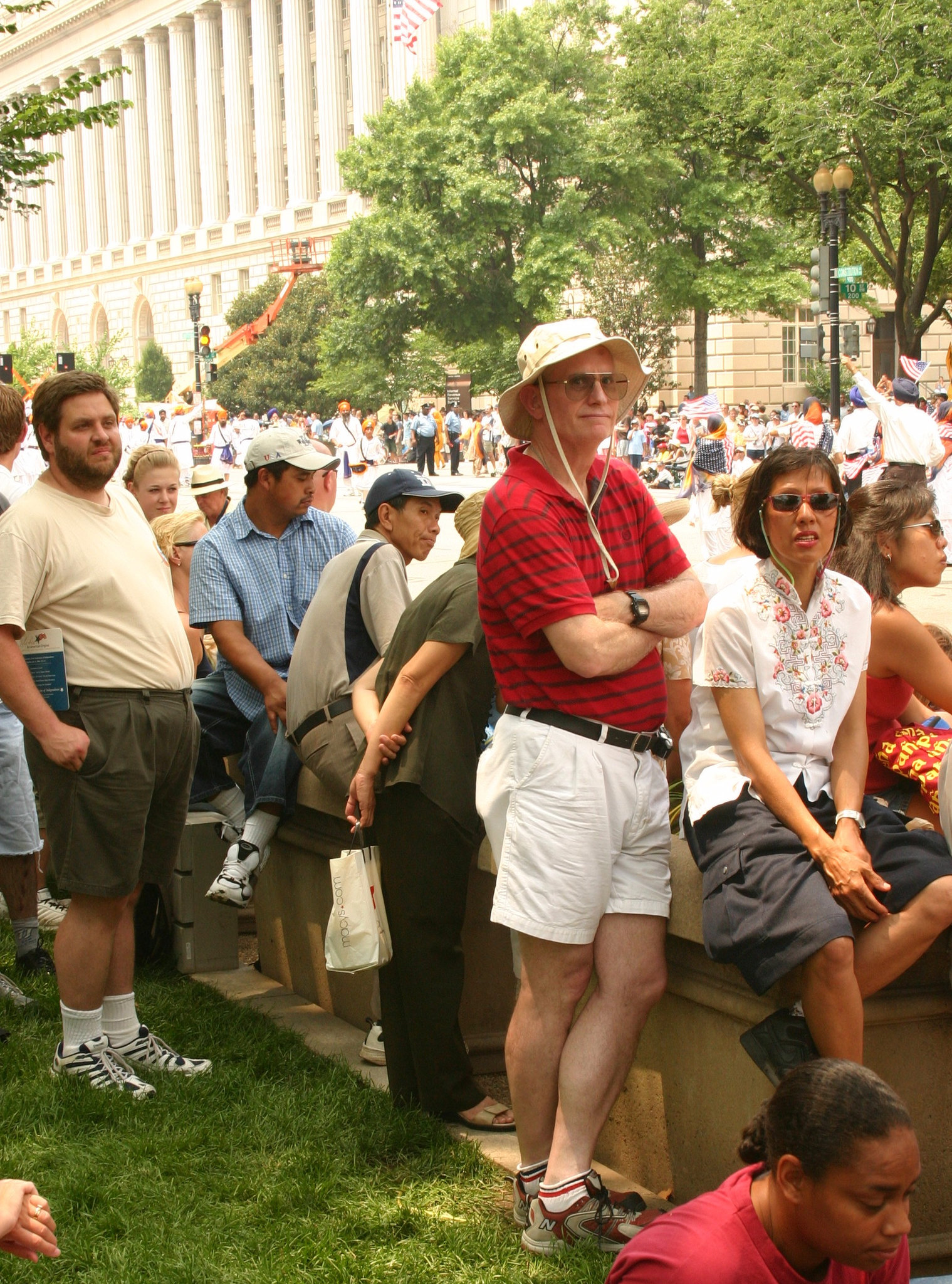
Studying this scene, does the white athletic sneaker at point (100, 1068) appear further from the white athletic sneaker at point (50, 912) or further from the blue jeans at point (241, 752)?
the white athletic sneaker at point (50, 912)

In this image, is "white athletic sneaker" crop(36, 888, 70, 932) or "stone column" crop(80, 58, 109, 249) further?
"stone column" crop(80, 58, 109, 249)

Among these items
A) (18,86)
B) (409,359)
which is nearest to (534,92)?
(409,359)

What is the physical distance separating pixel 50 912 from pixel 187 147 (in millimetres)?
104396

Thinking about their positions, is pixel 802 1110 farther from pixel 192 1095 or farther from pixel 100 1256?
pixel 192 1095

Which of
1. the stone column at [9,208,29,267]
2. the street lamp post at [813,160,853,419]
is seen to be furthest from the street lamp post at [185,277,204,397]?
the stone column at [9,208,29,267]

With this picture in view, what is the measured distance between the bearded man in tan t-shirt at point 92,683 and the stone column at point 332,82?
3541 inches

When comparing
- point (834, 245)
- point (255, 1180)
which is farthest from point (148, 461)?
point (834, 245)

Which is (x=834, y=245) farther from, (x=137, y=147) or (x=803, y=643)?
(x=137, y=147)

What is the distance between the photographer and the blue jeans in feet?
17.9

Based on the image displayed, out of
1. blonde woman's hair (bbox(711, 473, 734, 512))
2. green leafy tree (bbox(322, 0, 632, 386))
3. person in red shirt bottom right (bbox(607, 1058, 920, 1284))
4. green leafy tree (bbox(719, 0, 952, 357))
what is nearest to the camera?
person in red shirt bottom right (bbox(607, 1058, 920, 1284))

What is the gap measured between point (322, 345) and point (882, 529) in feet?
195

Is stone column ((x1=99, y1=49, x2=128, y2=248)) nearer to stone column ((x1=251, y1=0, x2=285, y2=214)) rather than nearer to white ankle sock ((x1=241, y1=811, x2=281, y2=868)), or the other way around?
stone column ((x1=251, y1=0, x2=285, y2=214))

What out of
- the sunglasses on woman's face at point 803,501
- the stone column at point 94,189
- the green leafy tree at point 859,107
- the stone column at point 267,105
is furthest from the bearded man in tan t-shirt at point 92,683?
the stone column at point 94,189

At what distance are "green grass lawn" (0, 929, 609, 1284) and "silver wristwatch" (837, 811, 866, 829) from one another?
112cm
